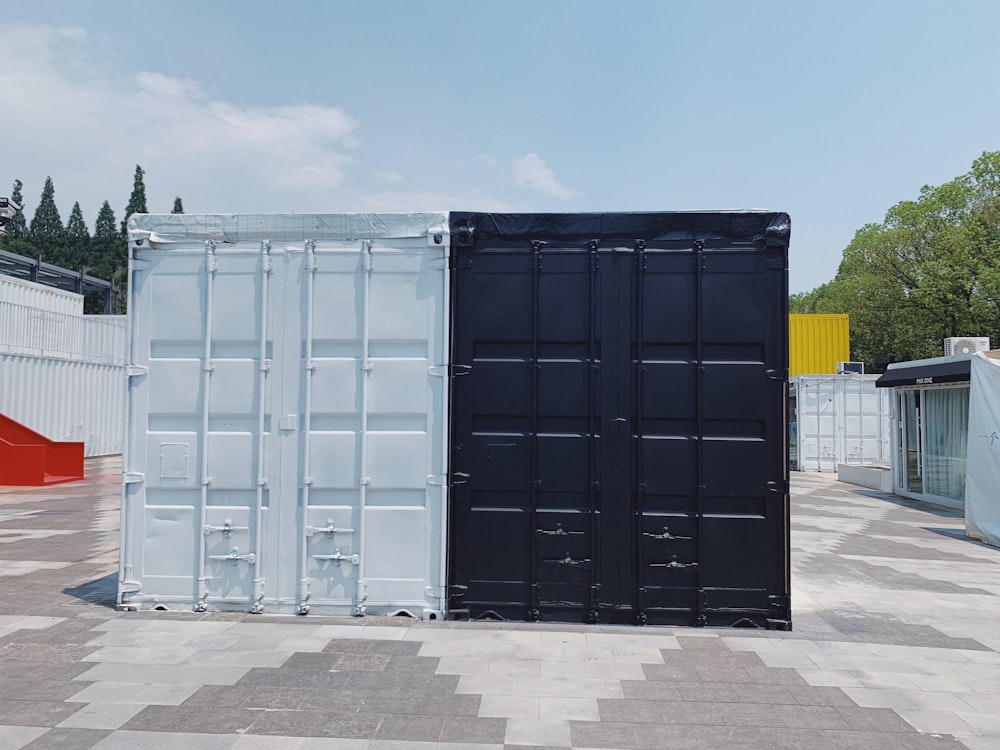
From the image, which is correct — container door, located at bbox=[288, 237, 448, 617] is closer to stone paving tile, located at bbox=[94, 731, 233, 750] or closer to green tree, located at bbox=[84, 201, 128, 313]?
stone paving tile, located at bbox=[94, 731, 233, 750]

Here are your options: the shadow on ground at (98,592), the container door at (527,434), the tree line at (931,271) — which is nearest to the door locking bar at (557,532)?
the container door at (527,434)

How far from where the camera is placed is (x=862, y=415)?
25.3 meters

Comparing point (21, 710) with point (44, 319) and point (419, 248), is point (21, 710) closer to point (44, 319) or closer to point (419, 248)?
point (419, 248)

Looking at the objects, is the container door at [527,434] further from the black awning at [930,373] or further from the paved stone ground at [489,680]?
the black awning at [930,373]

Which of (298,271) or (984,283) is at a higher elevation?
(984,283)

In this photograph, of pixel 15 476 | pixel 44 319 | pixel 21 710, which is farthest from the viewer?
pixel 44 319

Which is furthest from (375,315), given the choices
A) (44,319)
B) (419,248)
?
(44,319)

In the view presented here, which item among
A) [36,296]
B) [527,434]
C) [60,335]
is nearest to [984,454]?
[527,434]

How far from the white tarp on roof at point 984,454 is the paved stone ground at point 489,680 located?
5.16m

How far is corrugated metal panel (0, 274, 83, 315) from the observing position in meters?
25.5

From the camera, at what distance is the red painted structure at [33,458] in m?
19.3

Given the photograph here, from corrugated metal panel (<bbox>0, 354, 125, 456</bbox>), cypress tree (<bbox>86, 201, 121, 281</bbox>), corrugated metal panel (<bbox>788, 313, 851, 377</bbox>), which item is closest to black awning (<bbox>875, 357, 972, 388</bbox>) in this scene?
corrugated metal panel (<bbox>788, 313, 851, 377</bbox>)

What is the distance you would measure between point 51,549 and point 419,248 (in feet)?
25.5

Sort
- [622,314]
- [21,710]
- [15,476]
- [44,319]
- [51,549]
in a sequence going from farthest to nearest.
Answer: [44,319]
[15,476]
[51,549]
[622,314]
[21,710]
